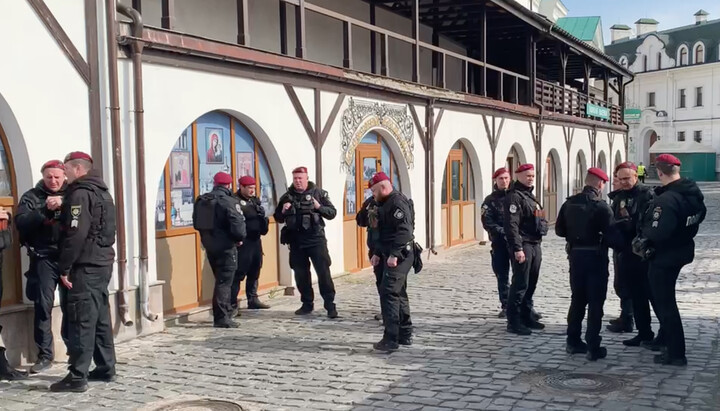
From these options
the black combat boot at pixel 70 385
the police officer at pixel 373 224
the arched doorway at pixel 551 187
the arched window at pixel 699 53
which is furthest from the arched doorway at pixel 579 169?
the arched window at pixel 699 53

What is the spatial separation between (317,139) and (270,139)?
44.9 inches

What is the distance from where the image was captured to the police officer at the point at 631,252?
7.11 meters

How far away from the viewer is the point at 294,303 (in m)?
9.62

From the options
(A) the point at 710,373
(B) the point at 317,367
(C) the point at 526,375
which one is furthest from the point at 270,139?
(A) the point at 710,373

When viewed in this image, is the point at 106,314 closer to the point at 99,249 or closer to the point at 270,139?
the point at 99,249

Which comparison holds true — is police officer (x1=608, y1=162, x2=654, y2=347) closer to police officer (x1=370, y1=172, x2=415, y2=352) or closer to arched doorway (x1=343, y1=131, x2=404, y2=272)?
police officer (x1=370, y1=172, x2=415, y2=352)

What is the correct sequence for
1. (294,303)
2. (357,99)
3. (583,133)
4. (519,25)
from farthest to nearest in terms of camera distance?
(583,133), (519,25), (357,99), (294,303)

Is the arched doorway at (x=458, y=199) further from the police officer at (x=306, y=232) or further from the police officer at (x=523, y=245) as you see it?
the police officer at (x=523, y=245)

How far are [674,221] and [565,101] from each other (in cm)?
1790

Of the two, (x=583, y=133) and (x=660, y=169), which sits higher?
(x=583, y=133)

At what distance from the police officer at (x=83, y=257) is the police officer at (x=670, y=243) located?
183 inches

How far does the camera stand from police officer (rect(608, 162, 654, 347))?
7.11m

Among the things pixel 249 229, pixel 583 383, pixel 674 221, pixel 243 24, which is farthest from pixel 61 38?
pixel 674 221

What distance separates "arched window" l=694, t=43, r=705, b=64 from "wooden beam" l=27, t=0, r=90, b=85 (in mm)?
57443
